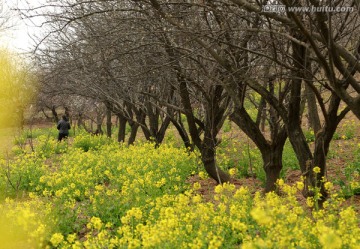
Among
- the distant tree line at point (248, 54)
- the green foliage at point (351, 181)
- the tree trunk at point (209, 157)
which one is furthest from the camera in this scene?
the tree trunk at point (209, 157)

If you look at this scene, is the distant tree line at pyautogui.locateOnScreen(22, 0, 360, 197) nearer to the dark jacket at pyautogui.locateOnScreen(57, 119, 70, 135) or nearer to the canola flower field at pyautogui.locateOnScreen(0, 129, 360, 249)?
the canola flower field at pyautogui.locateOnScreen(0, 129, 360, 249)

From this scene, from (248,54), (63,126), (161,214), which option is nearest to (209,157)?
(248,54)

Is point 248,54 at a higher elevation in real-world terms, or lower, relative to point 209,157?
higher

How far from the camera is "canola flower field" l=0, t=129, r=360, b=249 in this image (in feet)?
11.0

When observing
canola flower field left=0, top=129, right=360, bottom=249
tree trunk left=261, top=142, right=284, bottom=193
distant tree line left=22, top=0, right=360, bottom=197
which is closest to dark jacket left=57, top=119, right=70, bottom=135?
canola flower field left=0, top=129, right=360, bottom=249

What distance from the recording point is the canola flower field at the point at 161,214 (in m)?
3.34

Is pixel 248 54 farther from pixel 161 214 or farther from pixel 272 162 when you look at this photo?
pixel 161 214

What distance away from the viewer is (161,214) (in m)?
4.57

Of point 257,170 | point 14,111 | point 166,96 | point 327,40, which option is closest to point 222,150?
point 166,96

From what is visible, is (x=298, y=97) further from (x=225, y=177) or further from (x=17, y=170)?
(x=17, y=170)

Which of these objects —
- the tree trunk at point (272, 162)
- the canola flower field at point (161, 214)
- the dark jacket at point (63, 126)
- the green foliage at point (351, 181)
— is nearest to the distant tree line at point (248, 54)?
the tree trunk at point (272, 162)

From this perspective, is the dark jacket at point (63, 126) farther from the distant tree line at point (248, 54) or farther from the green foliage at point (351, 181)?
the green foliage at point (351, 181)

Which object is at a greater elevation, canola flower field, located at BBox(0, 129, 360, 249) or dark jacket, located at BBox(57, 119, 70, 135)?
dark jacket, located at BBox(57, 119, 70, 135)

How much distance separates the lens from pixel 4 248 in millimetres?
5520
